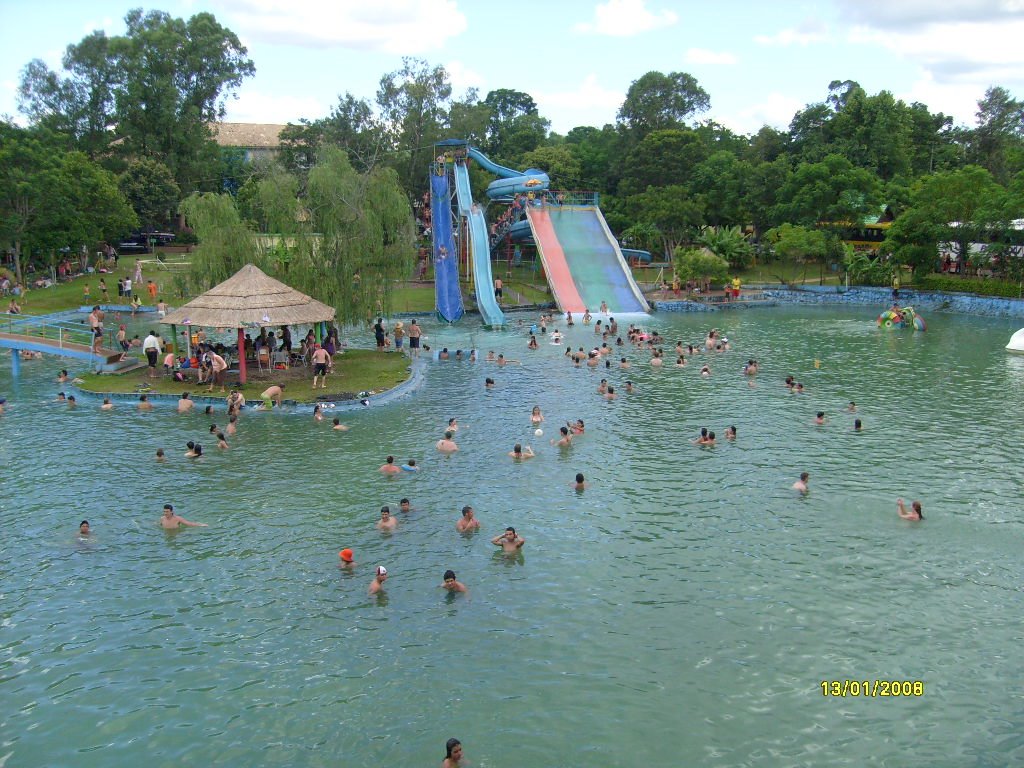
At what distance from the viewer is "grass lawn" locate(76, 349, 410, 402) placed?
26.9m

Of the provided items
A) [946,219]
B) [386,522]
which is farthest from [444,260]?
[386,522]

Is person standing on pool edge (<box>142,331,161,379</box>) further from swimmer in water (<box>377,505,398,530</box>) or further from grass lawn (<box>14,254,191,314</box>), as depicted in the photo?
swimmer in water (<box>377,505,398,530</box>)

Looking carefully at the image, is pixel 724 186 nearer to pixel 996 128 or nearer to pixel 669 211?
pixel 669 211

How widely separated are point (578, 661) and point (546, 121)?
323 ft

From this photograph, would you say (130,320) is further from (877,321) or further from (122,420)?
(877,321)

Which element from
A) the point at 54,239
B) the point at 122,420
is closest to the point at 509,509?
the point at 122,420

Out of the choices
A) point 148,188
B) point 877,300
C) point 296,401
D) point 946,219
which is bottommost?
point 296,401

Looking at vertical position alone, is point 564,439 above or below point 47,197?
below

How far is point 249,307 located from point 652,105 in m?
62.8

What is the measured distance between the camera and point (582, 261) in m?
53.1

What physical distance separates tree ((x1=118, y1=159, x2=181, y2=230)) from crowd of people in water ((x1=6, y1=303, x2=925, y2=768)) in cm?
3348

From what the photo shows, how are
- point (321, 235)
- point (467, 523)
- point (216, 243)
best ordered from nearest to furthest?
point (467, 523), point (216, 243), point (321, 235)

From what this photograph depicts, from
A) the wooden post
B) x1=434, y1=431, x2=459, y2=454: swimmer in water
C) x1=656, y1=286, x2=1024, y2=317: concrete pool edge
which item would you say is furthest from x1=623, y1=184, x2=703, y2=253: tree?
x1=434, y1=431, x2=459, y2=454: swimmer in water

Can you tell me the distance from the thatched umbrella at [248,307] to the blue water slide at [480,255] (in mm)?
16583
